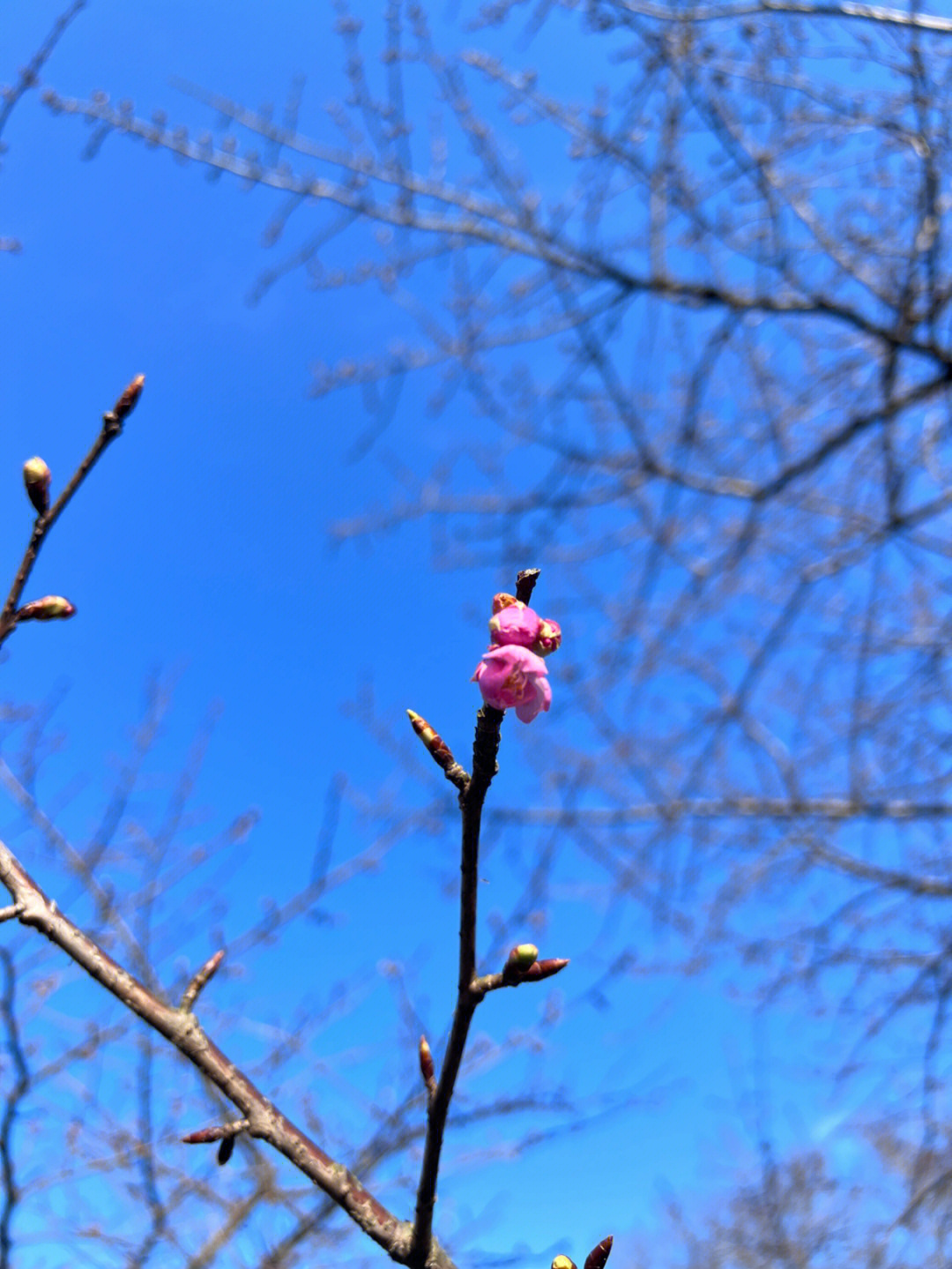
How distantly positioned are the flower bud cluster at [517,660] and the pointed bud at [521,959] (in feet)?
0.72

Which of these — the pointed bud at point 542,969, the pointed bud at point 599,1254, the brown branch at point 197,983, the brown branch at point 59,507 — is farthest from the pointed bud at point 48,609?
the pointed bud at point 599,1254

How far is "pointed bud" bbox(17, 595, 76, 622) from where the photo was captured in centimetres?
101

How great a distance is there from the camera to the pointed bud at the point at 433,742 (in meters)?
0.79

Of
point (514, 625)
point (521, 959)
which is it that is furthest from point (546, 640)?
point (521, 959)

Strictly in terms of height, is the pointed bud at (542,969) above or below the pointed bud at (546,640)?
below

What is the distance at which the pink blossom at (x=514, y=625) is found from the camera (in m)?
0.79

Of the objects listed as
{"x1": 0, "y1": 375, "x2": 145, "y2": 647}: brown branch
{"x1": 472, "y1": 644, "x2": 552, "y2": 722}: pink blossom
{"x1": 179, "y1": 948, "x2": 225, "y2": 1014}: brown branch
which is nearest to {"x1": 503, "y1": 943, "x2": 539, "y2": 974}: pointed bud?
{"x1": 472, "y1": 644, "x2": 552, "y2": 722}: pink blossom

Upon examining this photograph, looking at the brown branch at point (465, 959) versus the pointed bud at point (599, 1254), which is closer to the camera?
the brown branch at point (465, 959)

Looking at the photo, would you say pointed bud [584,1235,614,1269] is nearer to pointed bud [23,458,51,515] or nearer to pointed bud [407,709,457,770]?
pointed bud [407,709,457,770]

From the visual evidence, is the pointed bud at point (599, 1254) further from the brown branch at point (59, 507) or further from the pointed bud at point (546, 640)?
the brown branch at point (59, 507)

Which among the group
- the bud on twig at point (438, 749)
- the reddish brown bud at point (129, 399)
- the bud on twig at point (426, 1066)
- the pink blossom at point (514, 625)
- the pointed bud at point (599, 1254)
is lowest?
the pointed bud at point (599, 1254)

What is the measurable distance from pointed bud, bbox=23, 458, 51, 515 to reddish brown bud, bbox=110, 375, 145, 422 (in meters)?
0.10

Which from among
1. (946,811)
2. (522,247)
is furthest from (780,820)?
(522,247)

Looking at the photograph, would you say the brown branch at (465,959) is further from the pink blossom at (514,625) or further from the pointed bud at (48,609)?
the pointed bud at (48,609)
